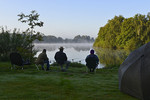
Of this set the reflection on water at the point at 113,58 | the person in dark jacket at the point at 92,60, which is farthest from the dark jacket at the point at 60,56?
the reflection on water at the point at 113,58

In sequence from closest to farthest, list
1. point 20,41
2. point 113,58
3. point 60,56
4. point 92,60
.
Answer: point 92,60 → point 60,56 → point 20,41 → point 113,58

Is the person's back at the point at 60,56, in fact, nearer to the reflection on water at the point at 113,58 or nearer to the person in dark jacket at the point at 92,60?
the person in dark jacket at the point at 92,60

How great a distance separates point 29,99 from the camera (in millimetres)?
5105

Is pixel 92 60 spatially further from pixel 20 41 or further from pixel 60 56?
pixel 20 41

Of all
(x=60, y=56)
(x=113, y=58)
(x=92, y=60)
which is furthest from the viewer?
(x=113, y=58)

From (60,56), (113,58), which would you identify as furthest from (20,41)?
(113,58)

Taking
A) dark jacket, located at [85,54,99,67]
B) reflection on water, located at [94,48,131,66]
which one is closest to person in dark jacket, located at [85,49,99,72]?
dark jacket, located at [85,54,99,67]

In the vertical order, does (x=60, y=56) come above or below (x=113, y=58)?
above

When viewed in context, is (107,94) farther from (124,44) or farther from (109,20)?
(109,20)

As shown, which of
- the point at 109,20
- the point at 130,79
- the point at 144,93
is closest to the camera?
the point at 144,93

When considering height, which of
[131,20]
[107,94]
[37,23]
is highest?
[131,20]

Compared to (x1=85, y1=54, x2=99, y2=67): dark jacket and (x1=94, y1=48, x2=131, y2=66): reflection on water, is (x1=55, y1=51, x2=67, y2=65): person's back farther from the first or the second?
(x1=94, y1=48, x2=131, y2=66): reflection on water

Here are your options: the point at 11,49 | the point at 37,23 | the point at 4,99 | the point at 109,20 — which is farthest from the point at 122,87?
the point at 109,20

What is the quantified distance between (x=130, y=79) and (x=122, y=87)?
591 mm
